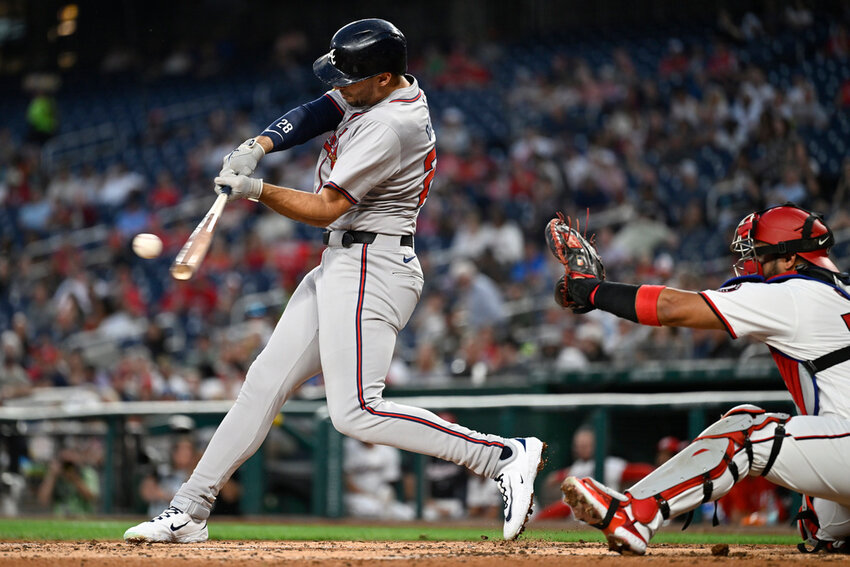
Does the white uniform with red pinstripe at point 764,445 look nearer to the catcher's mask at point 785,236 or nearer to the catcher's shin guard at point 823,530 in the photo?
the catcher's mask at point 785,236

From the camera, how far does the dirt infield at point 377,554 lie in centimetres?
319

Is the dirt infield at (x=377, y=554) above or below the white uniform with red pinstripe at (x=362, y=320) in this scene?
below

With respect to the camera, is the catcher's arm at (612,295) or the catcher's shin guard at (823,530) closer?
the catcher's arm at (612,295)

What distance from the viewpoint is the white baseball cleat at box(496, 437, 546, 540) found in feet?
12.4

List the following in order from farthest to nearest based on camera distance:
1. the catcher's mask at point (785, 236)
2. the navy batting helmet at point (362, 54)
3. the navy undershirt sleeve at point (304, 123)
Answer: the navy undershirt sleeve at point (304, 123) < the navy batting helmet at point (362, 54) < the catcher's mask at point (785, 236)

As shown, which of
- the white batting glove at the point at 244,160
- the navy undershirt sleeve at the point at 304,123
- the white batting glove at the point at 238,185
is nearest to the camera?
the white batting glove at the point at 238,185

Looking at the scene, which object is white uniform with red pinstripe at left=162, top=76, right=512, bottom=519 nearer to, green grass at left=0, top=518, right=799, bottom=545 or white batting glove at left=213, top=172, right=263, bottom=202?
white batting glove at left=213, top=172, right=263, bottom=202

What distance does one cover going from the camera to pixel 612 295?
3.38m

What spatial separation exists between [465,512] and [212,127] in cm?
955

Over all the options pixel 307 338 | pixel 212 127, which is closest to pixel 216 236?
pixel 212 127

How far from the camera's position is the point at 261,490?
7703 mm

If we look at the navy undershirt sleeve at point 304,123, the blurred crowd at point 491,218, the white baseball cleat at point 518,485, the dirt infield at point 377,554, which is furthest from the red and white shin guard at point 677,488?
the blurred crowd at point 491,218

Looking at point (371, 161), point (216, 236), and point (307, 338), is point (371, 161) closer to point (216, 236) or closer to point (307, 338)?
point (307, 338)

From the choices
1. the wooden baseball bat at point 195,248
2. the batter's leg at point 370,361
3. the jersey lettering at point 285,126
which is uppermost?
the jersey lettering at point 285,126
